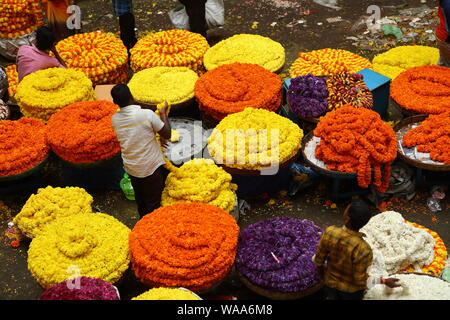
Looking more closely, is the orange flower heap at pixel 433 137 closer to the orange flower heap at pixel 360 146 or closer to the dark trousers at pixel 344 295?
the orange flower heap at pixel 360 146

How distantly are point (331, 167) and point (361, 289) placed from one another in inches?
68.5

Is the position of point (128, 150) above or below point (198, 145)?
above

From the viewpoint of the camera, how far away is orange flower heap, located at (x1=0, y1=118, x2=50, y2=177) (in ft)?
18.4

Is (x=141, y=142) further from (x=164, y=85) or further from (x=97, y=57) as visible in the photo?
(x=97, y=57)

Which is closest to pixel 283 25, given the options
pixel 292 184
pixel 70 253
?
pixel 292 184

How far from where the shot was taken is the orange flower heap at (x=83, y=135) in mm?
5598

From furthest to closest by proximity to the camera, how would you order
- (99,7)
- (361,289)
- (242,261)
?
(99,7), (242,261), (361,289)

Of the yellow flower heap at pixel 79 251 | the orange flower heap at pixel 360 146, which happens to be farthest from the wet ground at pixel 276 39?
the orange flower heap at pixel 360 146

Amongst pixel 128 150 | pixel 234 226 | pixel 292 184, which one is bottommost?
pixel 292 184

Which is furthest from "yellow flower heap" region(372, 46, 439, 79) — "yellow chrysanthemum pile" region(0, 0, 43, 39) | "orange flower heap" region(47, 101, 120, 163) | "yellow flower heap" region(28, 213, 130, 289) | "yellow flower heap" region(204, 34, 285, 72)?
"yellow chrysanthemum pile" region(0, 0, 43, 39)

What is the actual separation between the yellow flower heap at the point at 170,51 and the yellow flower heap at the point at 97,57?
0.81ft

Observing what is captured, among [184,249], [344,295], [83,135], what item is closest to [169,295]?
[184,249]

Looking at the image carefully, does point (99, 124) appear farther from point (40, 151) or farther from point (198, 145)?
point (198, 145)

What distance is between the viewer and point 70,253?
4406 mm
